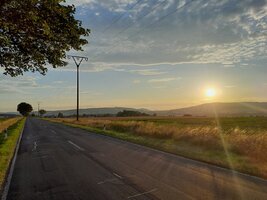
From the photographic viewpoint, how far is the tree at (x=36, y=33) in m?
12.8

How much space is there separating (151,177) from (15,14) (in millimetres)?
7809

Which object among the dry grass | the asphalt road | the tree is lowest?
the asphalt road

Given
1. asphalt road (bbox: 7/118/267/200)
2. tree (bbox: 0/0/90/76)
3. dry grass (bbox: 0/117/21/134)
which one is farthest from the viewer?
dry grass (bbox: 0/117/21/134)

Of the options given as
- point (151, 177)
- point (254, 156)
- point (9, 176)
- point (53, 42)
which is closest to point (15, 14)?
point (53, 42)

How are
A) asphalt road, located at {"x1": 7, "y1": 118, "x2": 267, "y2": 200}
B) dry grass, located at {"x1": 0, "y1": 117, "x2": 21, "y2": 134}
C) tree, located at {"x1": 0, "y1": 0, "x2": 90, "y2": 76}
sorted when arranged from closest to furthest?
asphalt road, located at {"x1": 7, "y1": 118, "x2": 267, "y2": 200}, tree, located at {"x1": 0, "y1": 0, "x2": 90, "y2": 76}, dry grass, located at {"x1": 0, "y1": 117, "x2": 21, "y2": 134}

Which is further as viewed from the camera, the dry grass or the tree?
the dry grass

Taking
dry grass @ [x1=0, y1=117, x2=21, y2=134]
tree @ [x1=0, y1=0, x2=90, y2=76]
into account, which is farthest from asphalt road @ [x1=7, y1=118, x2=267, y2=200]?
dry grass @ [x1=0, y1=117, x2=21, y2=134]

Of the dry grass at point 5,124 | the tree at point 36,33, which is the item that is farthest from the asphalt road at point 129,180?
the dry grass at point 5,124

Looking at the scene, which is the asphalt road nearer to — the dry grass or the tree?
the tree

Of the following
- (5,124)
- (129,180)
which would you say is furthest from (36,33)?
(5,124)

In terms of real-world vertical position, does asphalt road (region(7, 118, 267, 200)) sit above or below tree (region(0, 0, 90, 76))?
below

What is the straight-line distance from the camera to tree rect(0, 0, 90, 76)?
12836 millimetres

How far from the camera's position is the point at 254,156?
49.5ft

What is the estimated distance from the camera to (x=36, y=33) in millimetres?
14914
